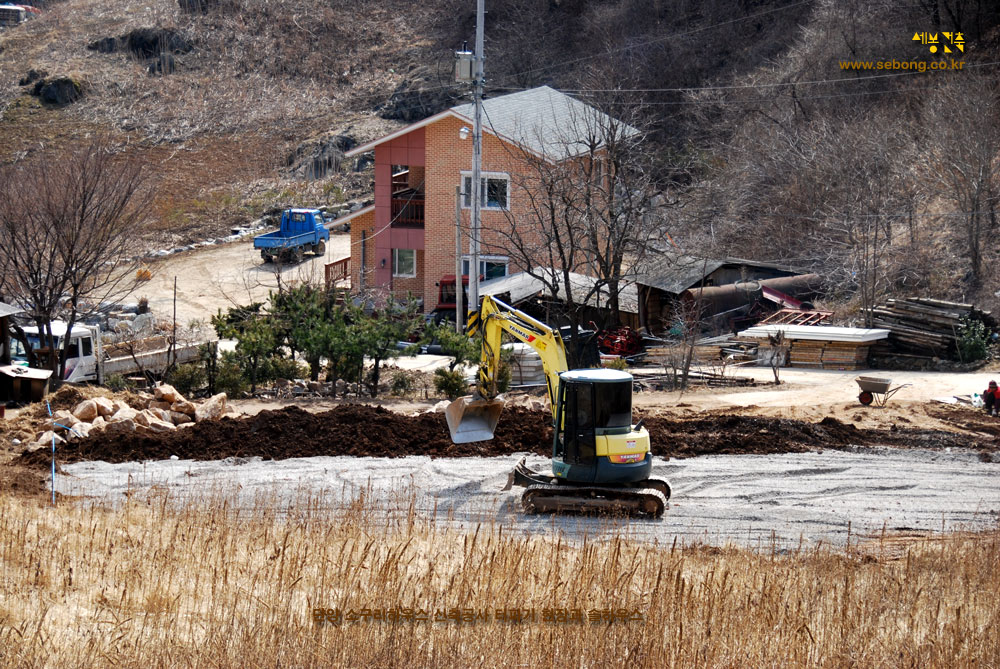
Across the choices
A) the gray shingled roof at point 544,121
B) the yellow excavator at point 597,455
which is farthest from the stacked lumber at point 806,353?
the yellow excavator at point 597,455

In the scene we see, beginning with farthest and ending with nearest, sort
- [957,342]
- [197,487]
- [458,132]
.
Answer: [458,132] < [957,342] < [197,487]

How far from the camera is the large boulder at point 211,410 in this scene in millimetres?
19531

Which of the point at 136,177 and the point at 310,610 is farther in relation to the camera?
the point at 136,177

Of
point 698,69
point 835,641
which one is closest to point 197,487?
point 835,641

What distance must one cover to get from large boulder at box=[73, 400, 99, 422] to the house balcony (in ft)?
74.9

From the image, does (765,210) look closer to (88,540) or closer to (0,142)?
(88,540)

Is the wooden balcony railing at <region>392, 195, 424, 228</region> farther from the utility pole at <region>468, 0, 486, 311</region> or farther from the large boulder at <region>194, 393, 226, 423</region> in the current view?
the large boulder at <region>194, 393, 226, 423</region>

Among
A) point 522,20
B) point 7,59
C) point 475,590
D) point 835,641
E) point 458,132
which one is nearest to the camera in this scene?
point 835,641

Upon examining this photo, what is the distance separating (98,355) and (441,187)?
17.2m

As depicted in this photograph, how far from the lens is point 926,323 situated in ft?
88.3

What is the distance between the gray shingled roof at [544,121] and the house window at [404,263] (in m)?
6.20

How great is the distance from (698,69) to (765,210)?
19.4 m

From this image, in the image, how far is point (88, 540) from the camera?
1061 cm

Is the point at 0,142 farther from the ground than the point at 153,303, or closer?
farther from the ground
